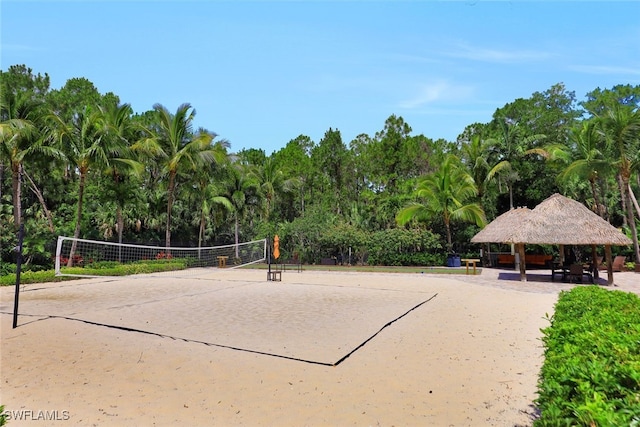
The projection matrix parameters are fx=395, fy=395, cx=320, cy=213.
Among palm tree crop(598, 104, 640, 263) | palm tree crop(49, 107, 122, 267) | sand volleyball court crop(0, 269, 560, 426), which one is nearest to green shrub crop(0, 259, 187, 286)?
palm tree crop(49, 107, 122, 267)

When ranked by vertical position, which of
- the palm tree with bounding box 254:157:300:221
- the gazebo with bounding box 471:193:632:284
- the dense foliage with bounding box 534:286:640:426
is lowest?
the dense foliage with bounding box 534:286:640:426

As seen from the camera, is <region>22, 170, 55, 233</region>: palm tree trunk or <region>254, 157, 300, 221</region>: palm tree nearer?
<region>22, 170, 55, 233</region>: palm tree trunk

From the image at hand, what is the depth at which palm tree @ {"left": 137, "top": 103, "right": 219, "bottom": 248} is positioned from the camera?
72.5ft

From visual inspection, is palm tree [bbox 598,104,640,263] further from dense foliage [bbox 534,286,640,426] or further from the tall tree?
the tall tree

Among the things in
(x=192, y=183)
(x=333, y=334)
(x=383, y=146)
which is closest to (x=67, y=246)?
(x=192, y=183)

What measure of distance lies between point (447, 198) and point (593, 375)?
2017 cm

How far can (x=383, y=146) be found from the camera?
29391mm

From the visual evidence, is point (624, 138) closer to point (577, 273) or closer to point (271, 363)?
point (577, 273)

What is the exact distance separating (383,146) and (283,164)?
325 inches

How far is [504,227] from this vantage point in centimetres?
1709

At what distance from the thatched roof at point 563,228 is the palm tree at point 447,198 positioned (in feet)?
16.1

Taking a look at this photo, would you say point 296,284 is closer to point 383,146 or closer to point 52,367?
point 52,367

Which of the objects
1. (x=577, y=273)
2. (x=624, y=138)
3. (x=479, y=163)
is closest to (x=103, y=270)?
(x=577, y=273)

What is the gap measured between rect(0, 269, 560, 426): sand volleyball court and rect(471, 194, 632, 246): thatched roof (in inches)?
210
